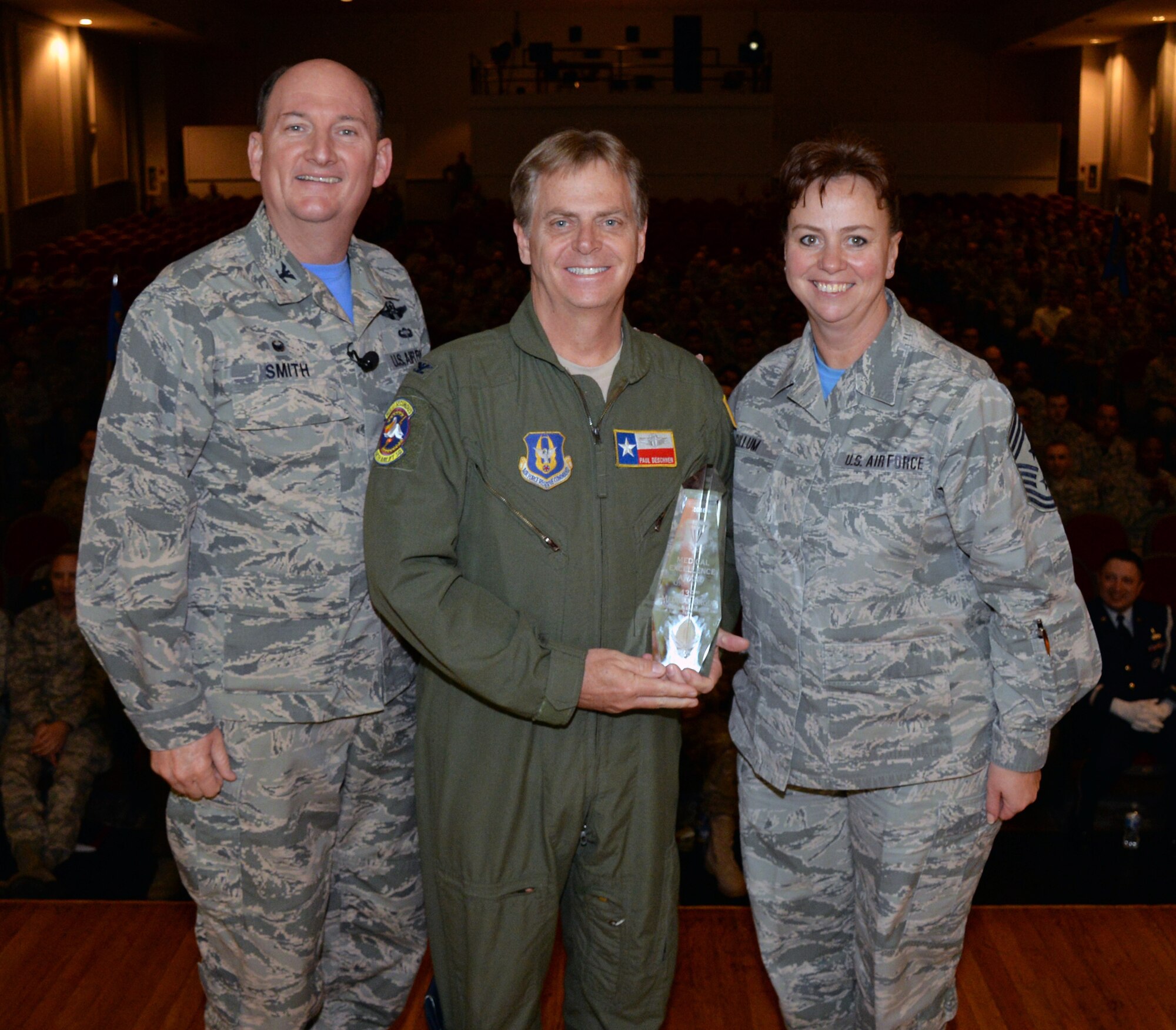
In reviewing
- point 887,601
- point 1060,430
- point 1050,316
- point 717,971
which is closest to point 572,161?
point 887,601

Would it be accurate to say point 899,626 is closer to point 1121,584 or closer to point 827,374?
point 827,374

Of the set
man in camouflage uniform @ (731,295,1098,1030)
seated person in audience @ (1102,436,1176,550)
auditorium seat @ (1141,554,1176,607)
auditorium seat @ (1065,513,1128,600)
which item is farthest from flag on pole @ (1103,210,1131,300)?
man in camouflage uniform @ (731,295,1098,1030)

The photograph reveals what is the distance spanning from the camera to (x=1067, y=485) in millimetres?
5664

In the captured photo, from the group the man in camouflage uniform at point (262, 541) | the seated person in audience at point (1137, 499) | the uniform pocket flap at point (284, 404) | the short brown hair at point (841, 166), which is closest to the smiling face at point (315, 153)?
the man in camouflage uniform at point (262, 541)

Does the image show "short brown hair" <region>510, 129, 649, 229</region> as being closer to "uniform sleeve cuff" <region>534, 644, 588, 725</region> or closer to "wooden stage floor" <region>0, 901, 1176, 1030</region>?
"uniform sleeve cuff" <region>534, 644, 588, 725</region>

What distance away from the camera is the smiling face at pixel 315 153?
6.14 feet

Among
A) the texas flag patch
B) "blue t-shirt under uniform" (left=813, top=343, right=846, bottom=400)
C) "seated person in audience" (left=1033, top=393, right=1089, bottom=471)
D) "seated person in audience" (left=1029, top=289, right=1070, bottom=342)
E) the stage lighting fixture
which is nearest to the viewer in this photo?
the texas flag patch

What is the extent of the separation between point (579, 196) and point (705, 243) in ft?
33.3

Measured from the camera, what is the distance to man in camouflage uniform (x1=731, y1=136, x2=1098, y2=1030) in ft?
5.74

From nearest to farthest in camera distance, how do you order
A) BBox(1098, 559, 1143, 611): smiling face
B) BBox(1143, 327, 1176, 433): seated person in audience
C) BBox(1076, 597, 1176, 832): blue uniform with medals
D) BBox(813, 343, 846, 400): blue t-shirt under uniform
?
BBox(813, 343, 846, 400): blue t-shirt under uniform < BBox(1076, 597, 1176, 832): blue uniform with medals < BBox(1098, 559, 1143, 611): smiling face < BBox(1143, 327, 1176, 433): seated person in audience

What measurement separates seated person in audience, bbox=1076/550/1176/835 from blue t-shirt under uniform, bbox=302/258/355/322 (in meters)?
2.95

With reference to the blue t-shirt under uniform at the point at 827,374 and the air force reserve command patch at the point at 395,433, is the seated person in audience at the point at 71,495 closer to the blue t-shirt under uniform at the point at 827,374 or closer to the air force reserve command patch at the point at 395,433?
the air force reserve command patch at the point at 395,433

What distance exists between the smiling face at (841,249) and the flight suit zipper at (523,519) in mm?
537

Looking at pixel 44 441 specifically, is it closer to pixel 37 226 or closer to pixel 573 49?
pixel 37 226
